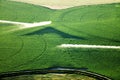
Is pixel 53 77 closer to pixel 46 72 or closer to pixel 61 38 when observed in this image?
pixel 46 72

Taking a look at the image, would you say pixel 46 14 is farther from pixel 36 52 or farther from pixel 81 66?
pixel 81 66

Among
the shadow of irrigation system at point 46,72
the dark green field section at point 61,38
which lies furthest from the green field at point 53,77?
the dark green field section at point 61,38

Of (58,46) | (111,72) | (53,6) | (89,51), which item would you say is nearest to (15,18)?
(53,6)

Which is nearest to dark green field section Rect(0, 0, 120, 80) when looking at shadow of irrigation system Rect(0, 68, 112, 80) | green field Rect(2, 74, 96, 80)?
shadow of irrigation system Rect(0, 68, 112, 80)

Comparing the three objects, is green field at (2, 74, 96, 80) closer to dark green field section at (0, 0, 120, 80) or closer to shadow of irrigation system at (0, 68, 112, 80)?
shadow of irrigation system at (0, 68, 112, 80)

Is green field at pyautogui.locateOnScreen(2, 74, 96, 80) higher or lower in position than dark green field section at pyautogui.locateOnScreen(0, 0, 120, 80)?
lower

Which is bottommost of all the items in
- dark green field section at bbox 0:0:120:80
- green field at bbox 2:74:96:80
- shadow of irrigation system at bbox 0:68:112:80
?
green field at bbox 2:74:96:80

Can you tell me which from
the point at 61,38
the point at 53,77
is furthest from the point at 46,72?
the point at 61,38

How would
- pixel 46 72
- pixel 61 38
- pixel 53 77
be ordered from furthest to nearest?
pixel 61 38, pixel 46 72, pixel 53 77

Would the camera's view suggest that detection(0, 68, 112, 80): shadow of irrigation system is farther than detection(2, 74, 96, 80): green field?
Yes
